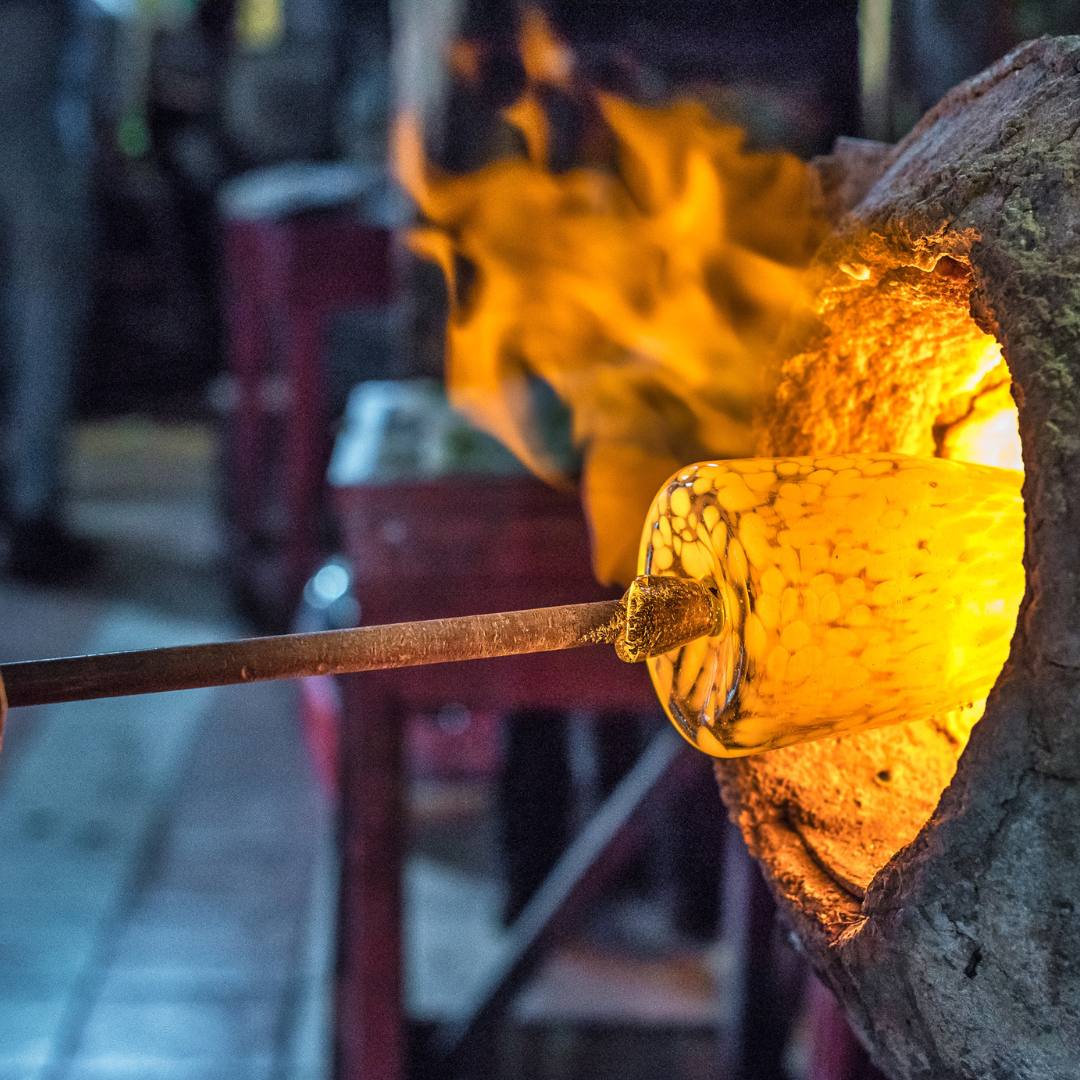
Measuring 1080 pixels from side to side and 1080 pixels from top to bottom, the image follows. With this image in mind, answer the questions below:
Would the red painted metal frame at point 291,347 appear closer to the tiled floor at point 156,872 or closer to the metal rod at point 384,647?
the tiled floor at point 156,872

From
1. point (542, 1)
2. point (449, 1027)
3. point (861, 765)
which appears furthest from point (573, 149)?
point (861, 765)

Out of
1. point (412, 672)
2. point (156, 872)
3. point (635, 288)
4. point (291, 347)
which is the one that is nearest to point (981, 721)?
point (635, 288)

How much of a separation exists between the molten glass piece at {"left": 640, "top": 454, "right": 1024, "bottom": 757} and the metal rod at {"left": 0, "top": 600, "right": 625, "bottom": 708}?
0.25 ft

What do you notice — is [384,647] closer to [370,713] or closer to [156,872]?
[370,713]

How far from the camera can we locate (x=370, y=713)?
182 cm

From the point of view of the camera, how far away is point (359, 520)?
6.37 feet

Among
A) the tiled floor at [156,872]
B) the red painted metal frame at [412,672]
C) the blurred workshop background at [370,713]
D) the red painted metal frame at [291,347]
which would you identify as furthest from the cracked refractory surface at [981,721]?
the red painted metal frame at [291,347]

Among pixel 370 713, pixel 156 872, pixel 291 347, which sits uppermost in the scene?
pixel 370 713

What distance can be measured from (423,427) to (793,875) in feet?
5.06

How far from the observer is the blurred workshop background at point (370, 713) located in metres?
1.91

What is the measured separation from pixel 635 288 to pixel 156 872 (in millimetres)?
2320

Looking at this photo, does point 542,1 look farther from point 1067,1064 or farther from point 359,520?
point 1067,1064

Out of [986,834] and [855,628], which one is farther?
[855,628]

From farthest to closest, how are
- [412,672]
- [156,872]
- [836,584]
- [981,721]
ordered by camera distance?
[156,872], [412,672], [836,584], [981,721]
